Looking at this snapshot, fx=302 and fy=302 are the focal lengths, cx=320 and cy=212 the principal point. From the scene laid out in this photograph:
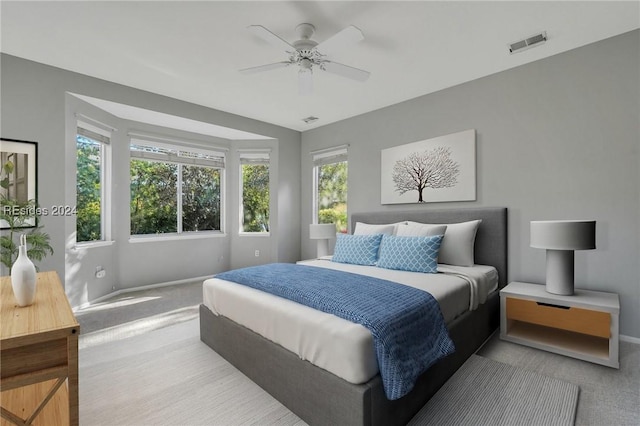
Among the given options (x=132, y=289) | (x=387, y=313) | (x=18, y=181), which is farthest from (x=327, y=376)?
(x=132, y=289)

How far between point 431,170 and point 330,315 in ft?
8.62

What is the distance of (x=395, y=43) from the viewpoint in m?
2.63

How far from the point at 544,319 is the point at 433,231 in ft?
3.81

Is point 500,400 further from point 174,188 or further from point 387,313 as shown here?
point 174,188

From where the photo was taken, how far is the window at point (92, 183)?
3672 mm

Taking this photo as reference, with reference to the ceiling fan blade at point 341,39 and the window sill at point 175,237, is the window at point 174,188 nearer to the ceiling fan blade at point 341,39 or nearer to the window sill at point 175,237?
the window sill at point 175,237

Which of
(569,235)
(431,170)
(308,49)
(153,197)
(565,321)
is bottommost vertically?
(565,321)

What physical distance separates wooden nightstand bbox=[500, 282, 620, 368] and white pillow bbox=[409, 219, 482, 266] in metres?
0.48

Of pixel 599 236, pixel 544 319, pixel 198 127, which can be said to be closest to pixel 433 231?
pixel 544 319

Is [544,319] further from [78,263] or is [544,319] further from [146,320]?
[78,263]

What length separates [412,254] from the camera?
2.85 m

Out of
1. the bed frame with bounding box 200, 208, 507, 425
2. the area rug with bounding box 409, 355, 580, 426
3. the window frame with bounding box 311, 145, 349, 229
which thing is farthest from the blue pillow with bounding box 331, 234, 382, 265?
the window frame with bounding box 311, 145, 349, 229

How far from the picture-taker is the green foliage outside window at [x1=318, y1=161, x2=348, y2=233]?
489cm

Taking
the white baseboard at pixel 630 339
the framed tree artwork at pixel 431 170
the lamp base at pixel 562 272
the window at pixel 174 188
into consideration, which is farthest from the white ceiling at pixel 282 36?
the white baseboard at pixel 630 339
